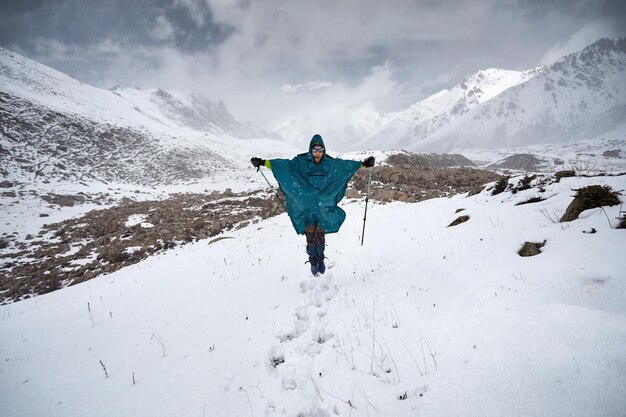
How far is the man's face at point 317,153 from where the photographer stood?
6.32m

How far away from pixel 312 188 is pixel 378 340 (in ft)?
12.1

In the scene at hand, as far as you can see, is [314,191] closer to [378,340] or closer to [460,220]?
[378,340]

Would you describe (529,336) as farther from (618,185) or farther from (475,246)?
(618,185)

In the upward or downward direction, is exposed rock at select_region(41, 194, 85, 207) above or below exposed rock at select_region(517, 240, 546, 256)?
above

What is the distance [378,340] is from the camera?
363 cm

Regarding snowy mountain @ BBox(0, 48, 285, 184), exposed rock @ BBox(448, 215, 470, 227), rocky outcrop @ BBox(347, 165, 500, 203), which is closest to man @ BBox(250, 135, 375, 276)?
exposed rock @ BBox(448, 215, 470, 227)

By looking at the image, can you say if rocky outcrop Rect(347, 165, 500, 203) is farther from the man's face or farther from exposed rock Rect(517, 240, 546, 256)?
exposed rock Rect(517, 240, 546, 256)

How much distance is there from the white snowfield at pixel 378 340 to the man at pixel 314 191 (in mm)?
1076

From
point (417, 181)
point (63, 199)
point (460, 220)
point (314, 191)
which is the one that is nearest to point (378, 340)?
point (314, 191)

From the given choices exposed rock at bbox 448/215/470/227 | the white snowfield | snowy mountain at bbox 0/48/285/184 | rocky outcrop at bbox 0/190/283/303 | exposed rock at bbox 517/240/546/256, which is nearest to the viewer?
the white snowfield

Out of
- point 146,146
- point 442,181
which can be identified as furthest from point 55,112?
point 442,181

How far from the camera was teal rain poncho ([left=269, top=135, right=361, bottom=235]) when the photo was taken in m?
6.38

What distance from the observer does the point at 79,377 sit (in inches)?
153

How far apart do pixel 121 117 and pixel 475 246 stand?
308ft
